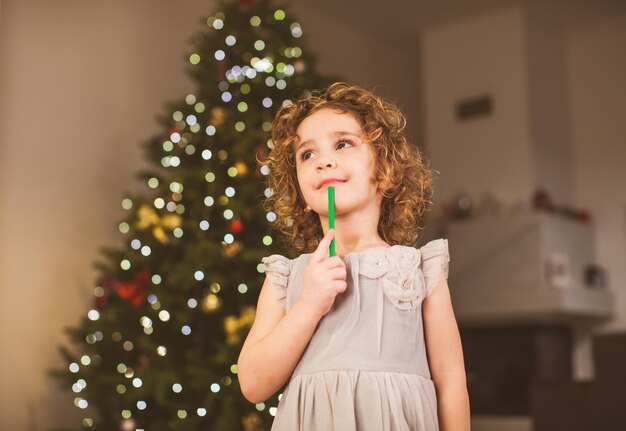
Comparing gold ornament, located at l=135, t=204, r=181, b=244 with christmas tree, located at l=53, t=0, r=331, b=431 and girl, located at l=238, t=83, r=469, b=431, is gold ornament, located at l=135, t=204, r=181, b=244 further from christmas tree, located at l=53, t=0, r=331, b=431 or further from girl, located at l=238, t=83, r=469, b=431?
girl, located at l=238, t=83, r=469, b=431

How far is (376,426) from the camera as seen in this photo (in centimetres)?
102

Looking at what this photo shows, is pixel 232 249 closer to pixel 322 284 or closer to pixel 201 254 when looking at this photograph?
pixel 201 254

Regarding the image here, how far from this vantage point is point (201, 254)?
9.31 feet

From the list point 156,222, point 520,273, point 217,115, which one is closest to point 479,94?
point 520,273

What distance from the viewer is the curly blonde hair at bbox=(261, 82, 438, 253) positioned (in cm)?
119

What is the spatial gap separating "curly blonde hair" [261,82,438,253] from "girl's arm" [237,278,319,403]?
0.24 meters

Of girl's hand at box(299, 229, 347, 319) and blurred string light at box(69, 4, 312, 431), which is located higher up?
blurred string light at box(69, 4, 312, 431)

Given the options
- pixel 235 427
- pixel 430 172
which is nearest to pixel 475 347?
pixel 235 427

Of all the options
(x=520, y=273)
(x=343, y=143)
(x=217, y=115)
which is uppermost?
(x=217, y=115)

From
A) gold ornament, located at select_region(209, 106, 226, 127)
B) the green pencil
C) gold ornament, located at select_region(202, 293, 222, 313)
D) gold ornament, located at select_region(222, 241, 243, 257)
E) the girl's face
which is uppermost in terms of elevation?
gold ornament, located at select_region(209, 106, 226, 127)

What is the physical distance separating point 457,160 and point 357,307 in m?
4.89

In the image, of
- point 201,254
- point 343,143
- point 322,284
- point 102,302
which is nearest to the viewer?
point 322,284

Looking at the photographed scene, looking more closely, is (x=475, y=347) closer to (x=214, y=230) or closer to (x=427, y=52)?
(x=427, y=52)

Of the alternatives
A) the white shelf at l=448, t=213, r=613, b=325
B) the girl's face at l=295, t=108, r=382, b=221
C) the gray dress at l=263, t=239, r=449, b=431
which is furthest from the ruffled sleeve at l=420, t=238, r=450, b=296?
the white shelf at l=448, t=213, r=613, b=325
